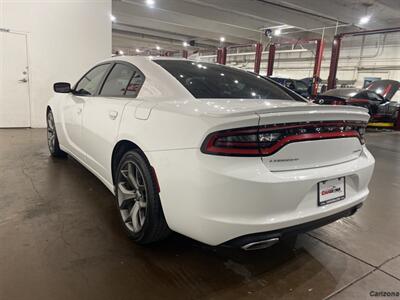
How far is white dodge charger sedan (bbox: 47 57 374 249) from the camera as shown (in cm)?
141

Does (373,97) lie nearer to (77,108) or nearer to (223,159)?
(77,108)

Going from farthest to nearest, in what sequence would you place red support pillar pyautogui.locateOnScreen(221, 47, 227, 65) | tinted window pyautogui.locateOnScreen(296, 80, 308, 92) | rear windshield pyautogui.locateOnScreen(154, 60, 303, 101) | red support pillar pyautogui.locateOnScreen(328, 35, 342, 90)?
red support pillar pyautogui.locateOnScreen(221, 47, 227, 65), tinted window pyautogui.locateOnScreen(296, 80, 308, 92), red support pillar pyautogui.locateOnScreen(328, 35, 342, 90), rear windshield pyautogui.locateOnScreen(154, 60, 303, 101)

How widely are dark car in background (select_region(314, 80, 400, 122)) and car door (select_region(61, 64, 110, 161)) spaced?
22.7ft

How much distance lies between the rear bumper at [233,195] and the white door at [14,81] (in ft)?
18.6

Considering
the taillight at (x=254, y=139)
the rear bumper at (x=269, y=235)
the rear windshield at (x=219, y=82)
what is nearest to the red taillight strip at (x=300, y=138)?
the taillight at (x=254, y=139)

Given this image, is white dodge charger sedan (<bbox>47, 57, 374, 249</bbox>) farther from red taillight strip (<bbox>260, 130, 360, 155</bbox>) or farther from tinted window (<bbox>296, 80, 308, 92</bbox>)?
tinted window (<bbox>296, 80, 308, 92</bbox>)

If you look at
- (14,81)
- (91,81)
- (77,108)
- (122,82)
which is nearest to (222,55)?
(14,81)

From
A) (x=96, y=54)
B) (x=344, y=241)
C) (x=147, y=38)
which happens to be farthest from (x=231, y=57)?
(x=344, y=241)

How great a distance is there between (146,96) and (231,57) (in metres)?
21.8

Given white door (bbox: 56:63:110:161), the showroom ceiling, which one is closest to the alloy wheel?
white door (bbox: 56:63:110:161)

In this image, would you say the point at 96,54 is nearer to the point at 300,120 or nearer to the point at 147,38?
the point at 300,120

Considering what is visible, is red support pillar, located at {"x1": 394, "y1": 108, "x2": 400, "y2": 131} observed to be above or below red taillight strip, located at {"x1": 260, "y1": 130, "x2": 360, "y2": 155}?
below

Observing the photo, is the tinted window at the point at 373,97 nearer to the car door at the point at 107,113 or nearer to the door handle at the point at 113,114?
the car door at the point at 107,113

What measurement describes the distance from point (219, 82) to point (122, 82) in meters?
0.77
